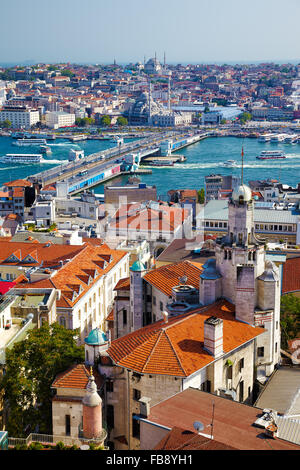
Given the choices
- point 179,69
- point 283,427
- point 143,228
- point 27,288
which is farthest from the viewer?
point 179,69

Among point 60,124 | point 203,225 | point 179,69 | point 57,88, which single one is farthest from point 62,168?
point 179,69

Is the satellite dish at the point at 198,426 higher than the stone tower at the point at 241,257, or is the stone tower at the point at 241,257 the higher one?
the stone tower at the point at 241,257

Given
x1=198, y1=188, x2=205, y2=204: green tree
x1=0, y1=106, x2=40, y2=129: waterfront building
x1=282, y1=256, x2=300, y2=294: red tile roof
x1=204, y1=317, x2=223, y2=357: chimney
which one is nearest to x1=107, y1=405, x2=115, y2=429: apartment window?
x1=204, y1=317, x2=223, y2=357: chimney

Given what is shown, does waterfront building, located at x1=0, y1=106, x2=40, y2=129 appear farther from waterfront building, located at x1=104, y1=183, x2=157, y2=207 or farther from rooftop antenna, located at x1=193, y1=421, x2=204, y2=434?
rooftop antenna, located at x1=193, y1=421, x2=204, y2=434

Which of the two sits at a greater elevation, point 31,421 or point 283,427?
point 283,427

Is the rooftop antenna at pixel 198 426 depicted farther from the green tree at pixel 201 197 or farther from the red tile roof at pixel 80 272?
the green tree at pixel 201 197

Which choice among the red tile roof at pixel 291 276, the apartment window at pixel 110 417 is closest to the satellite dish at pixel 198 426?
the apartment window at pixel 110 417

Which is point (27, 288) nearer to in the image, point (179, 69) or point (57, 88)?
point (57, 88)
